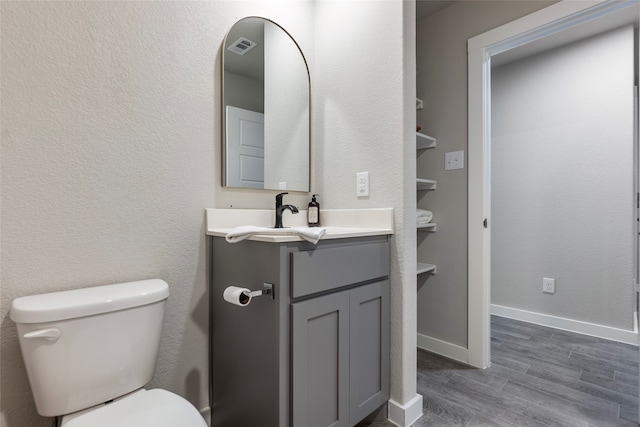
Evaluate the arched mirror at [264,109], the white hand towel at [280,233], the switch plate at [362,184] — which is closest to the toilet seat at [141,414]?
the white hand towel at [280,233]

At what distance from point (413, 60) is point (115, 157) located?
53.5 inches

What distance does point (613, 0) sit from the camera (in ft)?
5.06

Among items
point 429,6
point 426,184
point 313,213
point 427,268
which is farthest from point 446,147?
point 313,213

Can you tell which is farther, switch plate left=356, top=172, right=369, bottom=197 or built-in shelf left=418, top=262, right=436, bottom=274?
built-in shelf left=418, top=262, right=436, bottom=274

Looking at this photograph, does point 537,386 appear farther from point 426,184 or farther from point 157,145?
point 157,145

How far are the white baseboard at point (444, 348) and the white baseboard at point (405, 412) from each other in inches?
28.2

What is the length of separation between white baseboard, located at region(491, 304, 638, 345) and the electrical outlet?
0.70ft

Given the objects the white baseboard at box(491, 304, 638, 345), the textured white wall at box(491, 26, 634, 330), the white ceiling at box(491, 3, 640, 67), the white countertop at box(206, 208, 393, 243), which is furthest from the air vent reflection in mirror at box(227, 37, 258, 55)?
the white baseboard at box(491, 304, 638, 345)

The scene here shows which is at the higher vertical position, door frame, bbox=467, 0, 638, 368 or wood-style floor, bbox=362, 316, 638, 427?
door frame, bbox=467, 0, 638, 368

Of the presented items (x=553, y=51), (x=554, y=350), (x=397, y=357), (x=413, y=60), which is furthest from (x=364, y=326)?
(x=553, y=51)

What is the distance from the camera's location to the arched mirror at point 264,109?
1466mm

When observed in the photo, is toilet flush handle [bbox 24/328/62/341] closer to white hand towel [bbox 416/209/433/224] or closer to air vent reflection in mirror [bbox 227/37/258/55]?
air vent reflection in mirror [bbox 227/37/258/55]

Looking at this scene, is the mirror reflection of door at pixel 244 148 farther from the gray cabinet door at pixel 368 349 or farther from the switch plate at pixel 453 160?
the switch plate at pixel 453 160

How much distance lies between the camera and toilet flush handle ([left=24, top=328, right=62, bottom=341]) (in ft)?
2.76
